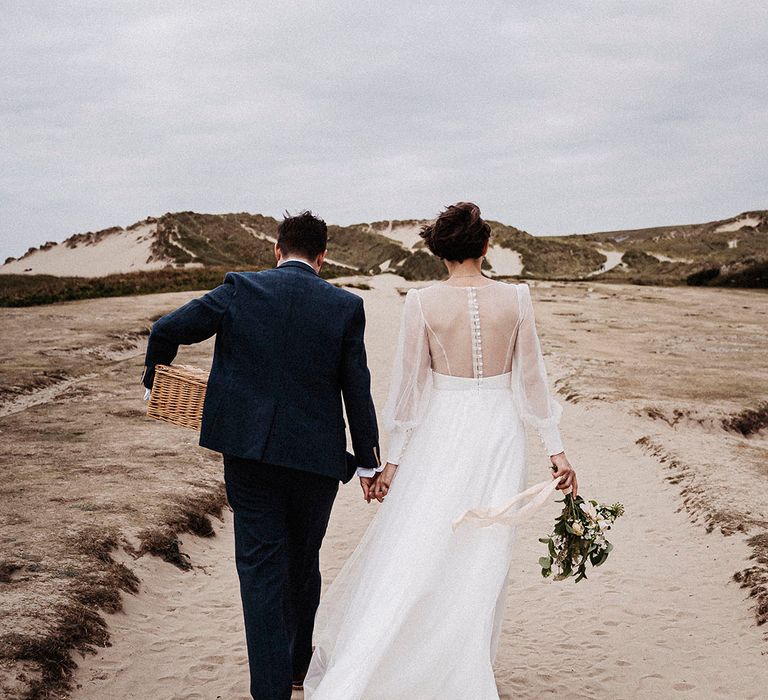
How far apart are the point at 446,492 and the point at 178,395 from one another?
1.42 m

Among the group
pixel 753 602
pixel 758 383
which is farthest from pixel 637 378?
pixel 753 602

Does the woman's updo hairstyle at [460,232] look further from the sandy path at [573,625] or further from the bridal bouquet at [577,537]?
the sandy path at [573,625]

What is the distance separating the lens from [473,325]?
155 inches

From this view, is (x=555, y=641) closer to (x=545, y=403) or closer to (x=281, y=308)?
(x=545, y=403)

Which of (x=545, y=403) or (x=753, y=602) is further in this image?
(x=753, y=602)

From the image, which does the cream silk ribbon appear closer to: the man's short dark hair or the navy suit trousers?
the navy suit trousers

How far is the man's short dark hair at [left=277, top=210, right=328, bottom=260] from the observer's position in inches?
154

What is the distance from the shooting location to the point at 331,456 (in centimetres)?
378

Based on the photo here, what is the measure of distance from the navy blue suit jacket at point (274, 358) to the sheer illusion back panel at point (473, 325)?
420mm

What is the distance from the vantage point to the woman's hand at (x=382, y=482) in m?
4.06

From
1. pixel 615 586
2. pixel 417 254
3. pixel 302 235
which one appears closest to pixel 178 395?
pixel 302 235

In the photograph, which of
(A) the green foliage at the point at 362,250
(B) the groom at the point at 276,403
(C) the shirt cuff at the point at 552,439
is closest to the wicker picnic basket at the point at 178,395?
(B) the groom at the point at 276,403

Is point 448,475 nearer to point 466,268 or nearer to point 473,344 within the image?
point 473,344

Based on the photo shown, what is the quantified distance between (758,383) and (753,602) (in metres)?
10.1
